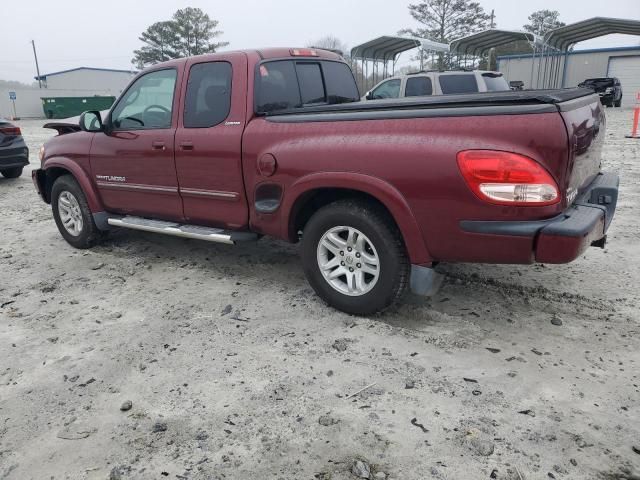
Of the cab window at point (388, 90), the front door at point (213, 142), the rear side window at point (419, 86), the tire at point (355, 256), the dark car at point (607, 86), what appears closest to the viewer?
the tire at point (355, 256)

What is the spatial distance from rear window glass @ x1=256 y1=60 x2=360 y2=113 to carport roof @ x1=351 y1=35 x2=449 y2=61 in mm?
17645

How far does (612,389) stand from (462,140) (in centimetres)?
156

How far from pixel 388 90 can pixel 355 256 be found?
30.3 feet

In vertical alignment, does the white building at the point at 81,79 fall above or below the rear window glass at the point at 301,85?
above

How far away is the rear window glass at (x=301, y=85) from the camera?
4074mm

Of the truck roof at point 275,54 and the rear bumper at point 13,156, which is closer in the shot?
the truck roof at point 275,54

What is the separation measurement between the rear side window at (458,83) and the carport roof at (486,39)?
44.7 ft

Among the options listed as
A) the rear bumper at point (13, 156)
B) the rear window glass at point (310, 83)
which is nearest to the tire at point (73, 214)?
the rear window glass at point (310, 83)

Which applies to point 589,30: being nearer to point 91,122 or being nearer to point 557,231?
point 91,122

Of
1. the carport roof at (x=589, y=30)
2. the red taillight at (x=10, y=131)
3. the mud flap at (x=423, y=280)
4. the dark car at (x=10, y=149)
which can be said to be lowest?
the mud flap at (x=423, y=280)

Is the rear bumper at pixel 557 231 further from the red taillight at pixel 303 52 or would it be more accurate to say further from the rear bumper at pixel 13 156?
the rear bumper at pixel 13 156

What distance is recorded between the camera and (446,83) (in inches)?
428

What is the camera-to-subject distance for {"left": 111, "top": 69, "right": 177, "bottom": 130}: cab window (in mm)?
4500

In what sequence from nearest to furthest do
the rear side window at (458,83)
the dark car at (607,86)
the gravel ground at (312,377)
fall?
the gravel ground at (312,377), the rear side window at (458,83), the dark car at (607,86)
